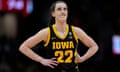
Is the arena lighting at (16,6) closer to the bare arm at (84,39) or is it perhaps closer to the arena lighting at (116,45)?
the arena lighting at (116,45)

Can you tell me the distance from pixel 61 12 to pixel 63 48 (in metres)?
0.39

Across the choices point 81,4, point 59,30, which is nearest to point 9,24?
point 81,4

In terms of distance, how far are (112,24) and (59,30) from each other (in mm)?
5708

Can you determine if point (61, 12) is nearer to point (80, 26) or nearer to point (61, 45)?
point (61, 45)

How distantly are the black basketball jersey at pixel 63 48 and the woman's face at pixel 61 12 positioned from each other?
0.53ft

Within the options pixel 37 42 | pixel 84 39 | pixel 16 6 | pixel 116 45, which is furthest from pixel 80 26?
pixel 37 42

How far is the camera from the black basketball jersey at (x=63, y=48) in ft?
20.3

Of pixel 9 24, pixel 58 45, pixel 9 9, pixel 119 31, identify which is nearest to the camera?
pixel 58 45

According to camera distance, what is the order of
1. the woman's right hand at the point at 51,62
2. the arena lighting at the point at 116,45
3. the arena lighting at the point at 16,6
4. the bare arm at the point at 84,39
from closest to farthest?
the woman's right hand at the point at 51,62
the bare arm at the point at 84,39
the arena lighting at the point at 16,6
the arena lighting at the point at 116,45

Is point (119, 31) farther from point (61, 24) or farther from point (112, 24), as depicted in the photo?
point (61, 24)

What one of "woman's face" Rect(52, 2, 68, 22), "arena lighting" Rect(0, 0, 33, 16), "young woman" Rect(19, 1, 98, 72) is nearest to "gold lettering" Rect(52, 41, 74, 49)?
"young woman" Rect(19, 1, 98, 72)

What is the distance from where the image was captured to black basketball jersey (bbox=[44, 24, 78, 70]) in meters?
6.19

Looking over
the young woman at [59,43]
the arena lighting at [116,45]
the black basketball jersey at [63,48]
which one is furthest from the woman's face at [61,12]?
the arena lighting at [116,45]

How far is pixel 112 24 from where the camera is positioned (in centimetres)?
1188
